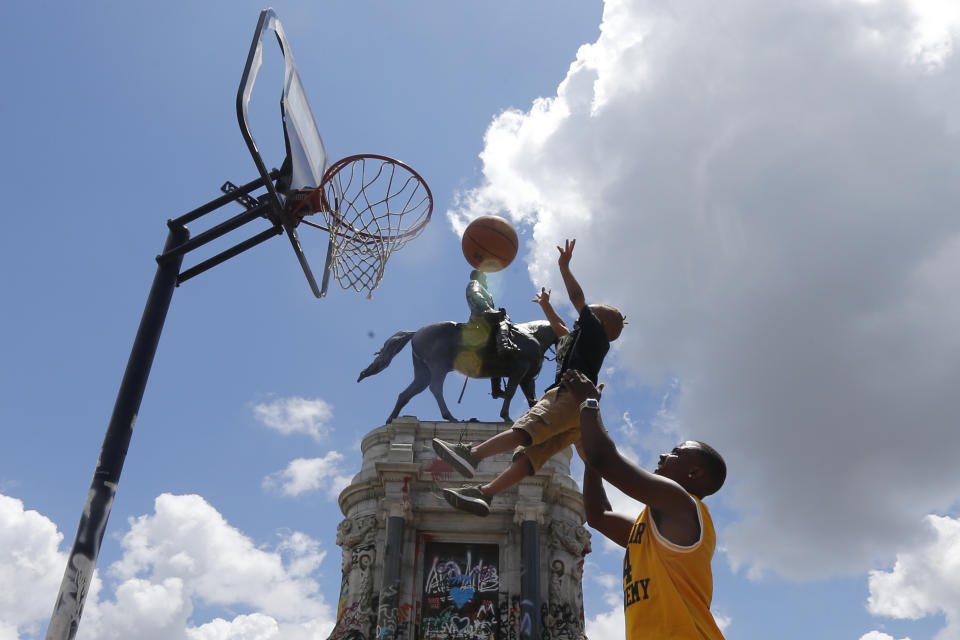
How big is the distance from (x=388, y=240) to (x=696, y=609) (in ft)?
28.8

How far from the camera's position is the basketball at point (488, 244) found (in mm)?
12867

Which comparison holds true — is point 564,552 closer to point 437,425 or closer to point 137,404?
point 437,425

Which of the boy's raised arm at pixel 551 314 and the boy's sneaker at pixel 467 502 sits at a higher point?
the boy's raised arm at pixel 551 314

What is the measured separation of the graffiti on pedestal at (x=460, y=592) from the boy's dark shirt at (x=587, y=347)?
10.4 metres

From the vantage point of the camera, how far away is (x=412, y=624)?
1505 cm

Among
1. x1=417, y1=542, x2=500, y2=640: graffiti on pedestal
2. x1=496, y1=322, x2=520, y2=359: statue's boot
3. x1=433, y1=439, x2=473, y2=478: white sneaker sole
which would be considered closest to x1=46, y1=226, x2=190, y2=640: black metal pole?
x1=433, y1=439, x2=473, y2=478: white sneaker sole

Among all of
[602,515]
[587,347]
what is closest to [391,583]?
[587,347]

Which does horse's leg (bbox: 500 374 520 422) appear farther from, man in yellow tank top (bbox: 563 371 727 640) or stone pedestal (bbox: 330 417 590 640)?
man in yellow tank top (bbox: 563 371 727 640)

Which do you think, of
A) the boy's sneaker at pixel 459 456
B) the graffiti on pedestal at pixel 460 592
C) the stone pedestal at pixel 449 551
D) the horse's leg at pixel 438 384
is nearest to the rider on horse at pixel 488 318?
the horse's leg at pixel 438 384

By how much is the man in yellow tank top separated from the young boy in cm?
171

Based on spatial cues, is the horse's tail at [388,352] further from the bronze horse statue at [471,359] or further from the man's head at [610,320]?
the man's head at [610,320]

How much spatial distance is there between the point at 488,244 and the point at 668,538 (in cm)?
929

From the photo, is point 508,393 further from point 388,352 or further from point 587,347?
point 587,347

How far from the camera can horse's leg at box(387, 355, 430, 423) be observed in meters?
18.4
